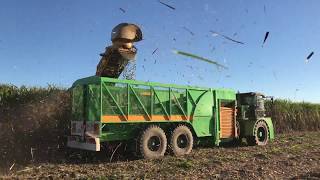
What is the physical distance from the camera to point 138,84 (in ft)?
36.6

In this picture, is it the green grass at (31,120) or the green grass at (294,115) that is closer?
the green grass at (31,120)

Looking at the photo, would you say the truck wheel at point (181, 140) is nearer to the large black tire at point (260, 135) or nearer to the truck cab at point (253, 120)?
the truck cab at point (253, 120)

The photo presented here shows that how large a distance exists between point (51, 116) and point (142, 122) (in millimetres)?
3328

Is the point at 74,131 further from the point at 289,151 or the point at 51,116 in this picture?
the point at 289,151

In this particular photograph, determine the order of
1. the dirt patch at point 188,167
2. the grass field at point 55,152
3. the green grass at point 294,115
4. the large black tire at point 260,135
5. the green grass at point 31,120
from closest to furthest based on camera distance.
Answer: the dirt patch at point 188,167
the grass field at point 55,152
the green grass at point 31,120
the large black tire at point 260,135
the green grass at point 294,115

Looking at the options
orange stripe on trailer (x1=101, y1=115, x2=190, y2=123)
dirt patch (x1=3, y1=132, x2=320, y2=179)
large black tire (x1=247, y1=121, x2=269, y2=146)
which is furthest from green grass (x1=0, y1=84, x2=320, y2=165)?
orange stripe on trailer (x1=101, y1=115, x2=190, y2=123)

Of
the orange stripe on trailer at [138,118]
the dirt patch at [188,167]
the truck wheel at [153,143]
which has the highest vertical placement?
the orange stripe on trailer at [138,118]

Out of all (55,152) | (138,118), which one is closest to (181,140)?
(138,118)

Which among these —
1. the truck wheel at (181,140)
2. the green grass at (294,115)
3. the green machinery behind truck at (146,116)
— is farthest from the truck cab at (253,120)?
the green grass at (294,115)

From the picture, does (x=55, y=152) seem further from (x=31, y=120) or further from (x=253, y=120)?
(x=253, y=120)

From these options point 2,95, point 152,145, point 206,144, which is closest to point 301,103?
point 206,144

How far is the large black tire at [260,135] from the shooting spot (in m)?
15.5

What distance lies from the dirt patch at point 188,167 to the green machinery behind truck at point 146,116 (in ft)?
1.92

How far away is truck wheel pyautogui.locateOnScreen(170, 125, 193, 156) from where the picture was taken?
1208 cm
